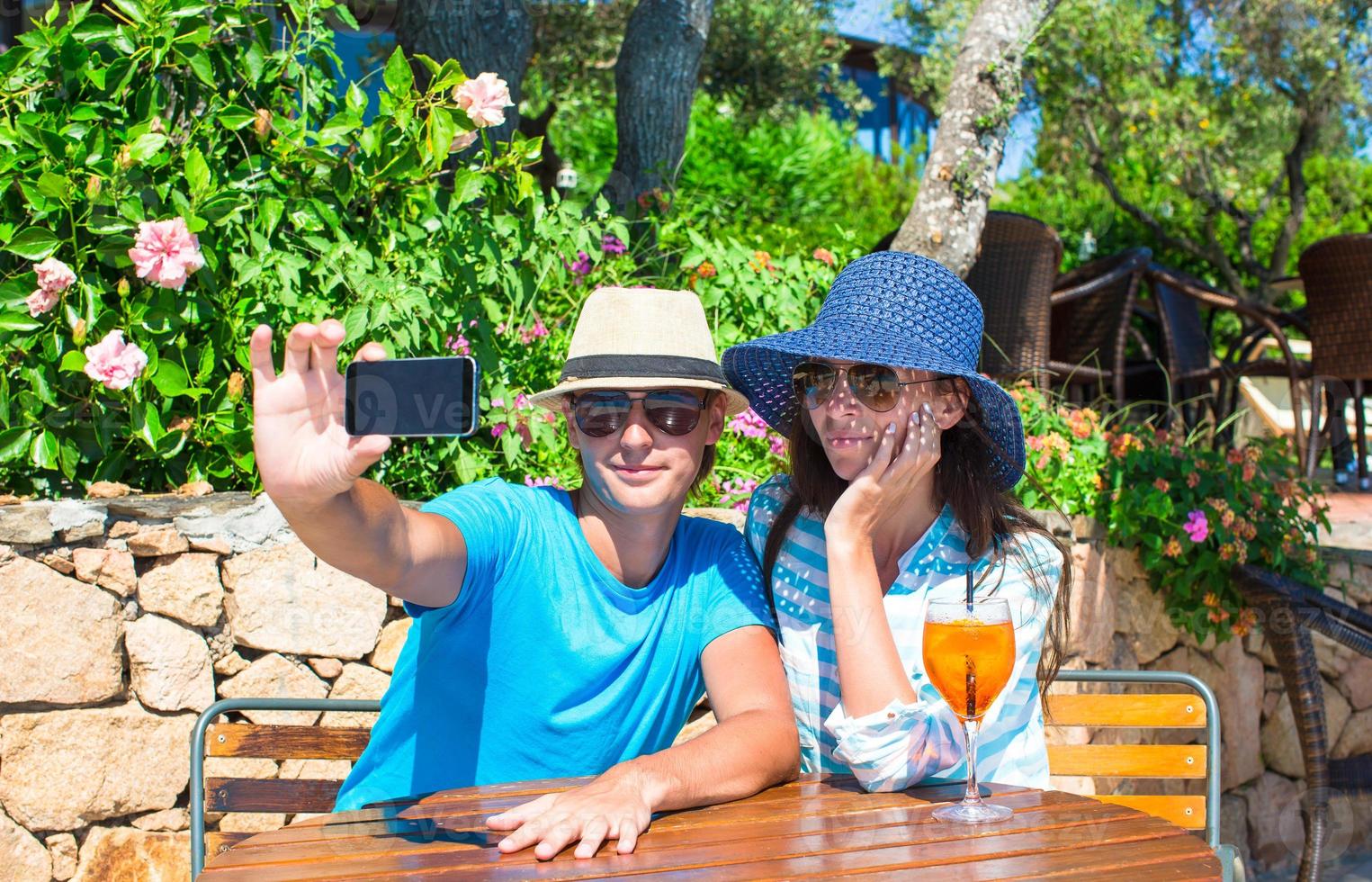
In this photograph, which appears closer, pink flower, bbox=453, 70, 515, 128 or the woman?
the woman

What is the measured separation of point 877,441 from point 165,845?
1.97 meters

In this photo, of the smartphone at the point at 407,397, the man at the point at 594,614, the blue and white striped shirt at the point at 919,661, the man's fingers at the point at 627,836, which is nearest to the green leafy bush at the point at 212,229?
the man at the point at 594,614

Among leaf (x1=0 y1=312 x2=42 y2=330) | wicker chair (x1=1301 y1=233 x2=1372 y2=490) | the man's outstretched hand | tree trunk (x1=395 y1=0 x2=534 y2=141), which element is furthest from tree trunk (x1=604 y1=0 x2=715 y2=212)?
the man's outstretched hand

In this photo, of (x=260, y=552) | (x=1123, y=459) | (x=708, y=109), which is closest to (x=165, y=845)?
(x=260, y=552)

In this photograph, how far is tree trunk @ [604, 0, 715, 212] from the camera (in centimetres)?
485

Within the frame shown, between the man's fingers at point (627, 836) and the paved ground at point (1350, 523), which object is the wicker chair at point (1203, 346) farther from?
the man's fingers at point (627, 836)

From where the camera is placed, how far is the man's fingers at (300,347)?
148 cm

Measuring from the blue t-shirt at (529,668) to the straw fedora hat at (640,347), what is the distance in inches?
10.1

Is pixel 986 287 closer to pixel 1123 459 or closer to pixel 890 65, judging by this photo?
pixel 1123 459

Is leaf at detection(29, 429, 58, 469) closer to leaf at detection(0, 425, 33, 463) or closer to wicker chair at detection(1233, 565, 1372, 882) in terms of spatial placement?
leaf at detection(0, 425, 33, 463)

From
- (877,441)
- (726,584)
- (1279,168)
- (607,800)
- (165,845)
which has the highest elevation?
(1279,168)

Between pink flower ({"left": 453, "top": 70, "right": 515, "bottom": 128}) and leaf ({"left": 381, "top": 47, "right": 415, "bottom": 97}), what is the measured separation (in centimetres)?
14

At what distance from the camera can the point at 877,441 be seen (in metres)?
2.11

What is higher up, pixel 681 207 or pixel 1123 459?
pixel 681 207
